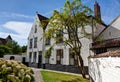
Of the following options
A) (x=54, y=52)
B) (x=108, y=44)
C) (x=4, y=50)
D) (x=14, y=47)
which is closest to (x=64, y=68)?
(x=54, y=52)

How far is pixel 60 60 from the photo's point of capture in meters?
25.7

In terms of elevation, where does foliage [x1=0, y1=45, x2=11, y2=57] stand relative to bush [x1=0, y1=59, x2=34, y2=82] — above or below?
above

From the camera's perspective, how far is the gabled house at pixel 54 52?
71.2ft

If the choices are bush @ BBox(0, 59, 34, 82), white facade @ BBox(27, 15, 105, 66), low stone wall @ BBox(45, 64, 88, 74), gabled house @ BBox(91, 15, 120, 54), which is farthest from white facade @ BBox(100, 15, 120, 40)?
bush @ BBox(0, 59, 34, 82)

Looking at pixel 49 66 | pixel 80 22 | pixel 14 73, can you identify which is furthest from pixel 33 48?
pixel 14 73

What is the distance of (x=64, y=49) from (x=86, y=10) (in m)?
9.53

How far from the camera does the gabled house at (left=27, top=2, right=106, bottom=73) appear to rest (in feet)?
71.2

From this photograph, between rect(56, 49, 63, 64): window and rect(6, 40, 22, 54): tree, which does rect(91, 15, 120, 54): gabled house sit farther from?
rect(6, 40, 22, 54): tree

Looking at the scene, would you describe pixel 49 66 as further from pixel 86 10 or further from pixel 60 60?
pixel 86 10

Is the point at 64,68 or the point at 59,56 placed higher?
the point at 59,56

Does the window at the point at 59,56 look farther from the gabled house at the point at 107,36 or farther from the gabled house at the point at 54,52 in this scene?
the gabled house at the point at 107,36

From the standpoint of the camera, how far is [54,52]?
89.0ft

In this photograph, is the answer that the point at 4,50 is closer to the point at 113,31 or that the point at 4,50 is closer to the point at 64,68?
the point at 64,68

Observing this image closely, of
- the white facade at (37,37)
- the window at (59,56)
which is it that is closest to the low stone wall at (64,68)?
the window at (59,56)
